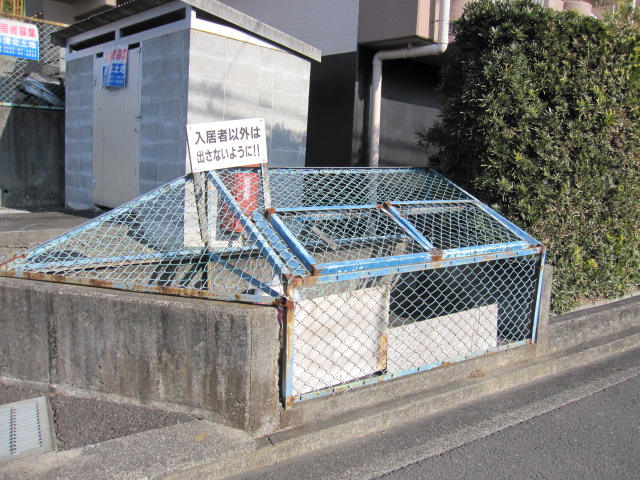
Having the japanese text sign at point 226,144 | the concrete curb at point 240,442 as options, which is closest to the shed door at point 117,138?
the japanese text sign at point 226,144

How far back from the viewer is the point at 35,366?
3354mm

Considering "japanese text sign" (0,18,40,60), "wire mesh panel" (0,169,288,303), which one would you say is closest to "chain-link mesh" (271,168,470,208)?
"wire mesh panel" (0,169,288,303)

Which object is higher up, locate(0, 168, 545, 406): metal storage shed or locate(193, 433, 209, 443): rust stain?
locate(0, 168, 545, 406): metal storage shed

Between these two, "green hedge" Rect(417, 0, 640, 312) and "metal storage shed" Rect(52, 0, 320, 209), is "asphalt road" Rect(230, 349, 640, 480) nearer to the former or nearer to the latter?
"green hedge" Rect(417, 0, 640, 312)

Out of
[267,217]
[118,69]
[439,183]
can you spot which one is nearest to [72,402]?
[267,217]

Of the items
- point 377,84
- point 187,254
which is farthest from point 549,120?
point 377,84

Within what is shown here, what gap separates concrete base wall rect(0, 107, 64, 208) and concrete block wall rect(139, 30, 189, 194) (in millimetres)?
2345

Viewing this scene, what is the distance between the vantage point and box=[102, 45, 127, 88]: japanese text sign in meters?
6.36

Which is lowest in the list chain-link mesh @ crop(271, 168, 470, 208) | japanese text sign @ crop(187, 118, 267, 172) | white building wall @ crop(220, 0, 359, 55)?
chain-link mesh @ crop(271, 168, 470, 208)

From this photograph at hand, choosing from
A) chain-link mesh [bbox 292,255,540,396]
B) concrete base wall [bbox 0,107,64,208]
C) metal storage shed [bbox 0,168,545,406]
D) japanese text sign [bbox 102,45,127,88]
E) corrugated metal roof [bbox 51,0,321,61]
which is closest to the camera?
metal storage shed [bbox 0,168,545,406]

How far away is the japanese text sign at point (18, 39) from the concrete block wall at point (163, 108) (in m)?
3.31

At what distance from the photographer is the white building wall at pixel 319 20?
8.12 metres

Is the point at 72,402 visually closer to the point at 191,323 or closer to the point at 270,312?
the point at 191,323

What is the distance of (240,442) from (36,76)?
7.94 m
